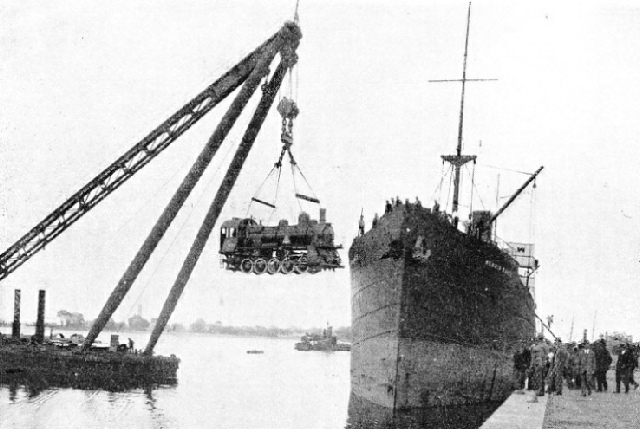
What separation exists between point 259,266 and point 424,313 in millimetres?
5792

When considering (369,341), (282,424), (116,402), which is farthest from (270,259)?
(116,402)

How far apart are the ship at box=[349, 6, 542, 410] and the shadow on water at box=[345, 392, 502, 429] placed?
0.22 metres

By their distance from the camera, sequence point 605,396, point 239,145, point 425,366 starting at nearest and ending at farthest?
point 605,396 < point 425,366 < point 239,145

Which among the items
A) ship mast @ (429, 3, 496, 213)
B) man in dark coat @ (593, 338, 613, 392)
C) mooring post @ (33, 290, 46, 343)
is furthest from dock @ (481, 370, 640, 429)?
mooring post @ (33, 290, 46, 343)

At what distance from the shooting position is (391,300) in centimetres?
2175

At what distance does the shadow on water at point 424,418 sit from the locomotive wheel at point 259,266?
564cm

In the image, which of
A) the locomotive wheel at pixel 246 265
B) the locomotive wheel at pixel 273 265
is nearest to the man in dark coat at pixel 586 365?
the locomotive wheel at pixel 273 265

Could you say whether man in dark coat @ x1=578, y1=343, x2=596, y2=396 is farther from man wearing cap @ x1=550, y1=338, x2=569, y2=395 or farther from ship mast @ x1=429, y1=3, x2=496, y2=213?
ship mast @ x1=429, y1=3, x2=496, y2=213

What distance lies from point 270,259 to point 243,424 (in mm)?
5516

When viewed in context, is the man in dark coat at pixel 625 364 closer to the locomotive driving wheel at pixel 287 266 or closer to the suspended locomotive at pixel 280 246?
the suspended locomotive at pixel 280 246

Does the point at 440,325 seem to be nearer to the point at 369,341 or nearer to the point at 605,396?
the point at 369,341

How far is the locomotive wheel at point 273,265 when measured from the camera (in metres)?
23.6

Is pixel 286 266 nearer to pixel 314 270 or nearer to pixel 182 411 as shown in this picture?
pixel 314 270

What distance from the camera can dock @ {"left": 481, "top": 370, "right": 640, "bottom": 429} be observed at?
1176cm
